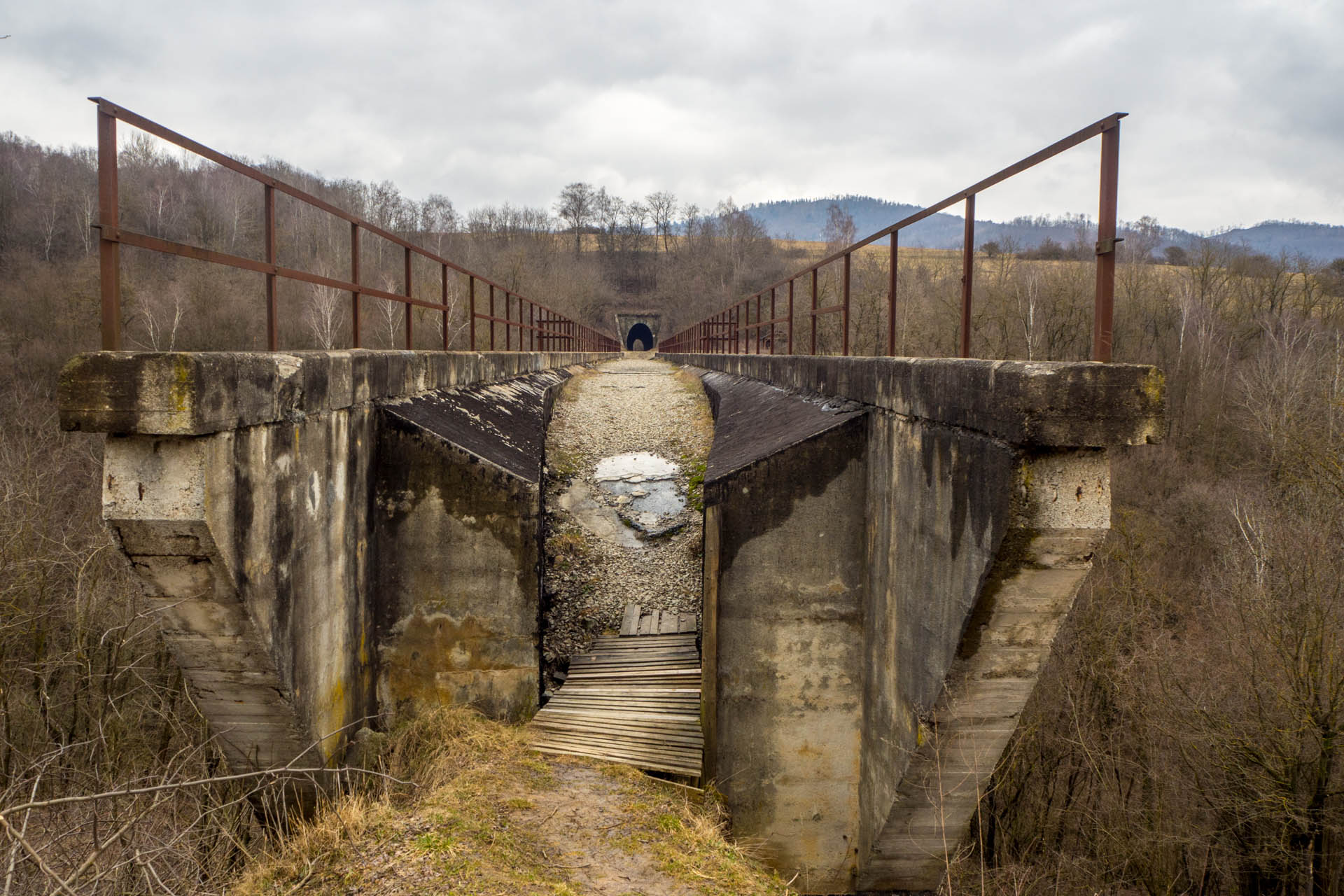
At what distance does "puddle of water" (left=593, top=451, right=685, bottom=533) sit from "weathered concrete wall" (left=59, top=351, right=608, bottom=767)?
3.62 m

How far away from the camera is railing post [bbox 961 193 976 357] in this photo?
4599mm

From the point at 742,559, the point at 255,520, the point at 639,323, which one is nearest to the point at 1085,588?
the point at 742,559

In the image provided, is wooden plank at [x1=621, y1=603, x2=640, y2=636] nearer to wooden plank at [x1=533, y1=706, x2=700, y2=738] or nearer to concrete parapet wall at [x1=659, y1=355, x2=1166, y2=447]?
wooden plank at [x1=533, y1=706, x2=700, y2=738]

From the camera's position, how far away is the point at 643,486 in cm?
992

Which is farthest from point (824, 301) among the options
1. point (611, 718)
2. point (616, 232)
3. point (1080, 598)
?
point (616, 232)

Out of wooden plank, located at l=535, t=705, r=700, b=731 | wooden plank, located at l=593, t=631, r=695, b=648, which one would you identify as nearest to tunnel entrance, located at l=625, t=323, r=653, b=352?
wooden plank, located at l=593, t=631, r=695, b=648

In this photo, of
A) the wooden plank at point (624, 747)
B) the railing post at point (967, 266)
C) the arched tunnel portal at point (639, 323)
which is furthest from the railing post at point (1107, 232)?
the arched tunnel portal at point (639, 323)

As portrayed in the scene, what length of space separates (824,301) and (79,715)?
2238cm

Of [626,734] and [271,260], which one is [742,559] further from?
[271,260]

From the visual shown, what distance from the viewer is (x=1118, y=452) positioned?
20672 mm

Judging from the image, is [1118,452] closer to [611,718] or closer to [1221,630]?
[1221,630]

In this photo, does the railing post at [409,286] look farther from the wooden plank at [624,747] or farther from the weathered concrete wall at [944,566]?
the wooden plank at [624,747]

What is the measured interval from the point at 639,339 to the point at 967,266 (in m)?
63.2

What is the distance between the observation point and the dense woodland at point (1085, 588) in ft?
18.5
